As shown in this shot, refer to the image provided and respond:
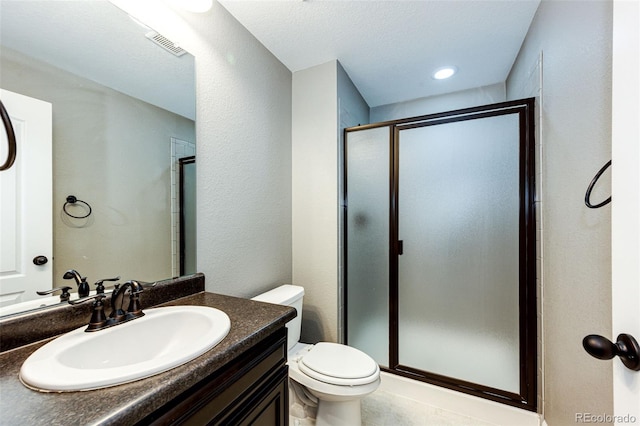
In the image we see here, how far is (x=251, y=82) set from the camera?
64.5 inches

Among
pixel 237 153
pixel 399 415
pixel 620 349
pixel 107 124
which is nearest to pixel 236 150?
pixel 237 153

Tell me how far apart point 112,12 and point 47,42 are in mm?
294

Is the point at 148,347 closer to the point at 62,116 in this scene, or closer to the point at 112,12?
the point at 62,116

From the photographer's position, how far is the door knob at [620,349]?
1.40 ft

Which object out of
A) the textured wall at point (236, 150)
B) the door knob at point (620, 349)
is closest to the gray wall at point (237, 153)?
the textured wall at point (236, 150)

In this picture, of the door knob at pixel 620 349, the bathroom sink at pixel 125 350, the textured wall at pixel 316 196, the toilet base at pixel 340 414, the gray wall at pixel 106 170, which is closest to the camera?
the door knob at pixel 620 349

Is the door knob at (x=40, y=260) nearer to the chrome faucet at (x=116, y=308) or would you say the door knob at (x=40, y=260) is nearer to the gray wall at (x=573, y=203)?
the chrome faucet at (x=116, y=308)

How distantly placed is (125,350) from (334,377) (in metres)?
0.92

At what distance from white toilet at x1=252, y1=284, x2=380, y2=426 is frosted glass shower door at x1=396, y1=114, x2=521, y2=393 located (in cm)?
61

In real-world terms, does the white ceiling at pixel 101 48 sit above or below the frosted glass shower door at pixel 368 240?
above

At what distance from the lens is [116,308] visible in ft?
2.87

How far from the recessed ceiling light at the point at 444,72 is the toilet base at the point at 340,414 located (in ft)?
7.74

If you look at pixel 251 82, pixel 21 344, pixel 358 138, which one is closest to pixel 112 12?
pixel 251 82

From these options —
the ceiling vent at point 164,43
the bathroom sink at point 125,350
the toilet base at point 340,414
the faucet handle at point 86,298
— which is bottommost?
the toilet base at point 340,414
